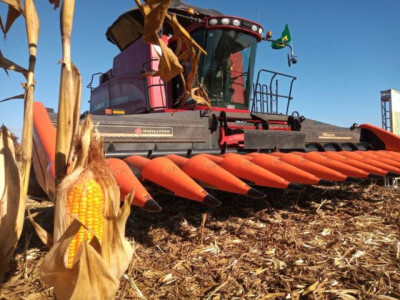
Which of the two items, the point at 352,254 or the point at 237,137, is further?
the point at 237,137

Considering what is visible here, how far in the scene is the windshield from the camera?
494 cm

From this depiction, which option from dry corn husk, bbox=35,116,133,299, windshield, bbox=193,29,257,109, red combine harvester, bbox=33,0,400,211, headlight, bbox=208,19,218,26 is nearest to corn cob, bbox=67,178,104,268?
dry corn husk, bbox=35,116,133,299

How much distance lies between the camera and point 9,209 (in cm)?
131

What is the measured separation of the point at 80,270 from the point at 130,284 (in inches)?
35.3

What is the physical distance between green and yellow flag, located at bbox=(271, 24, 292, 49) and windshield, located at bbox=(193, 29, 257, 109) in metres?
0.41

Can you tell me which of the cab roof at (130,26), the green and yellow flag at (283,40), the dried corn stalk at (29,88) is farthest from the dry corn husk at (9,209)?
the green and yellow flag at (283,40)

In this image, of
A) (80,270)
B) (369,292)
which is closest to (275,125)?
(369,292)

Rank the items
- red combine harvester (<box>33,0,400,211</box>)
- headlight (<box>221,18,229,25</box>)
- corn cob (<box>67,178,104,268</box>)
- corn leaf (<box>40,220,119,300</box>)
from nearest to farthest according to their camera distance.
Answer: corn leaf (<box>40,220,119,300</box>), corn cob (<box>67,178,104,268</box>), red combine harvester (<box>33,0,400,211</box>), headlight (<box>221,18,229,25</box>)

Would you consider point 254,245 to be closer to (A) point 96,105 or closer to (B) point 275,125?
(B) point 275,125

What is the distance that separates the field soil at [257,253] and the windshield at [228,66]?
7.73 feet

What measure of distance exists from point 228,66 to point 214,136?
5.96 feet

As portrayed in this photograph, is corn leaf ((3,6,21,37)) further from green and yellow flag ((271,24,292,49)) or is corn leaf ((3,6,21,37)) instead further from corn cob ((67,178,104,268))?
green and yellow flag ((271,24,292,49))

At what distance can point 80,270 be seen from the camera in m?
0.95

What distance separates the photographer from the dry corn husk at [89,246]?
0.96m
